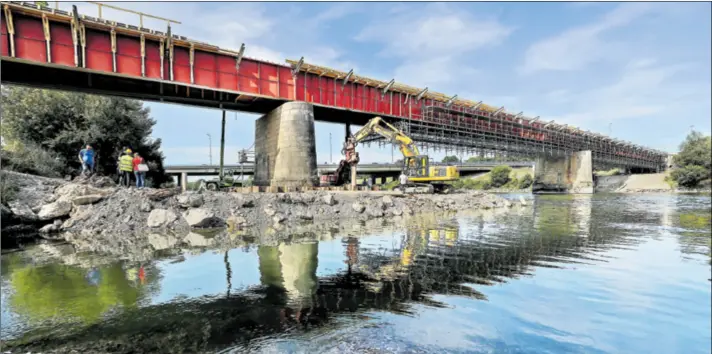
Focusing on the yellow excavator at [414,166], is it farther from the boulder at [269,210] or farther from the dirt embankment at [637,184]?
the dirt embankment at [637,184]

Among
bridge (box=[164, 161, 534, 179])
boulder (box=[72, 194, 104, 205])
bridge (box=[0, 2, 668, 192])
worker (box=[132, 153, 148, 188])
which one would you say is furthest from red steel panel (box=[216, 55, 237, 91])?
bridge (box=[164, 161, 534, 179])

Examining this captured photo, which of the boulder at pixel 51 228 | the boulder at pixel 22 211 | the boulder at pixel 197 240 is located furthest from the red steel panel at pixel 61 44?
the boulder at pixel 197 240

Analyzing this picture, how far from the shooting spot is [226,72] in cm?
2264

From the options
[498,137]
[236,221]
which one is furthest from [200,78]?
[498,137]

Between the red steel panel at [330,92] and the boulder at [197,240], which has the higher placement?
the red steel panel at [330,92]

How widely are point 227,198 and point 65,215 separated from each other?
5.56m

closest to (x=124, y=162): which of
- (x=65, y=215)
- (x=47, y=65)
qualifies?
(x=65, y=215)

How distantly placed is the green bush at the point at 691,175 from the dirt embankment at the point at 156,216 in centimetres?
4770

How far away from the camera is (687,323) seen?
4316 mm

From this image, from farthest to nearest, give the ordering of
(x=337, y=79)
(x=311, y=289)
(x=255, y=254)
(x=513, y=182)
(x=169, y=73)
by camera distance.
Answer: (x=513, y=182) → (x=337, y=79) → (x=169, y=73) → (x=255, y=254) → (x=311, y=289)

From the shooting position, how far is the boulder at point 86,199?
12.6 meters

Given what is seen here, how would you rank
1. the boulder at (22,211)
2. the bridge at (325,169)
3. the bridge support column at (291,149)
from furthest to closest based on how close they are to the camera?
the bridge at (325,169) → the bridge support column at (291,149) → the boulder at (22,211)

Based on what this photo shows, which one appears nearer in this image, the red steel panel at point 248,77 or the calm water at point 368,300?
the calm water at point 368,300

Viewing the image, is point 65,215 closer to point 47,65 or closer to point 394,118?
point 47,65
